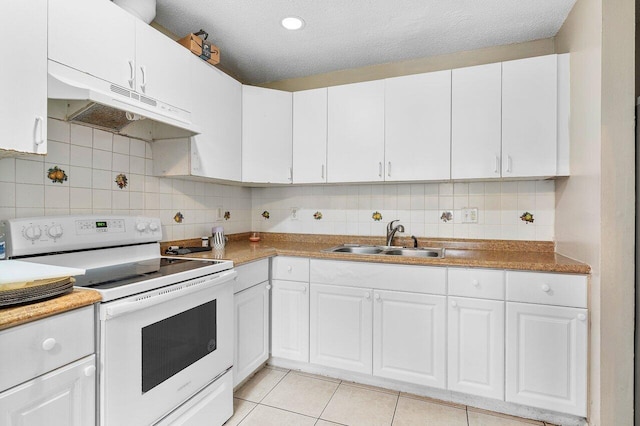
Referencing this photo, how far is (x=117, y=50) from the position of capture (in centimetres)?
154

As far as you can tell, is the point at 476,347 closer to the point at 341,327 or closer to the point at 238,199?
the point at 341,327

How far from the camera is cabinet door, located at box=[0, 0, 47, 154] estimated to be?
3.67 ft

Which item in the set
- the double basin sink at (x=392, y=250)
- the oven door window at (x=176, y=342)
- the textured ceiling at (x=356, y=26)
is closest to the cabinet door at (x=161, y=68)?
the textured ceiling at (x=356, y=26)

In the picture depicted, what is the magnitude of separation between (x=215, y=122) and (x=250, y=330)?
1.35 meters

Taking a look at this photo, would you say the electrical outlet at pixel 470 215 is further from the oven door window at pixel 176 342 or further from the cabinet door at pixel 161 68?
the cabinet door at pixel 161 68

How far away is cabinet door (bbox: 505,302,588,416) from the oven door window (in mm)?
1575

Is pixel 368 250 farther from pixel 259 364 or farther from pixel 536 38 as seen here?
pixel 536 38

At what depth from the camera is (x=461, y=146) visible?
7.05ft

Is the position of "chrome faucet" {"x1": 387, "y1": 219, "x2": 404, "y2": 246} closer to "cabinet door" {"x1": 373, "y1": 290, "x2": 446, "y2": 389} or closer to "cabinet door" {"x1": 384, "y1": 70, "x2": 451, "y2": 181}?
"cabinet door" {"x1": 384, "y1": 70, "x2": 451, "y2": 181}

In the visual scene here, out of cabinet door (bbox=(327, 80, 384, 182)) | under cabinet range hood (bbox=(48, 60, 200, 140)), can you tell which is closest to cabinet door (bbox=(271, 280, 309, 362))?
cabinet door (bbox=(327, 80, 384, 182))

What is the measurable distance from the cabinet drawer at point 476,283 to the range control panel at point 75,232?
1.73 metres

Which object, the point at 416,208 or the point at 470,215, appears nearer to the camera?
the point at 470,215

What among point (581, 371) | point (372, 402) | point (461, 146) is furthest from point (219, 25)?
point (581, 371)

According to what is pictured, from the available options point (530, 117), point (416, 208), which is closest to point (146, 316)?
point (416, 208)
